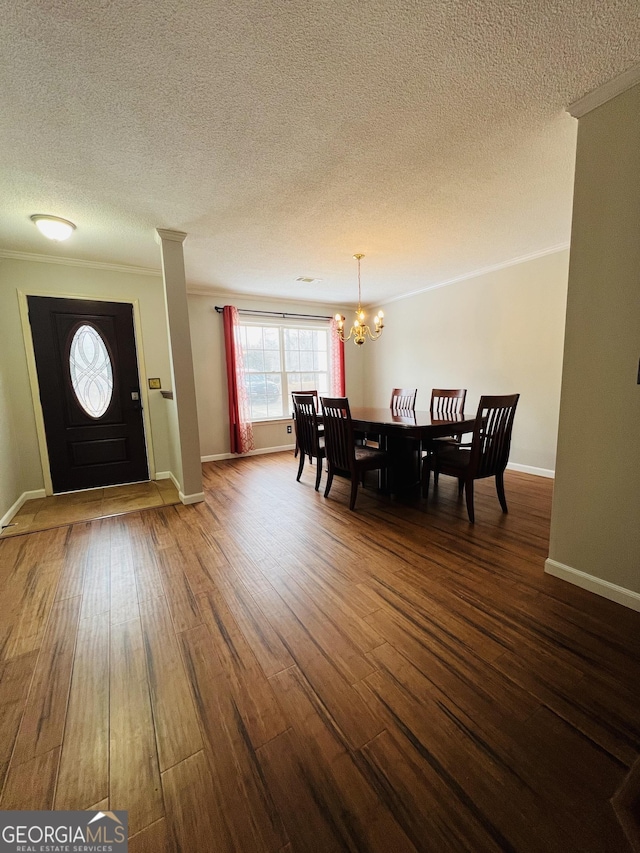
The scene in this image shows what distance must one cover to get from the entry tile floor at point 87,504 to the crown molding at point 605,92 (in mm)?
3840

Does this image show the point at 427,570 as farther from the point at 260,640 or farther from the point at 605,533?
the point at 260,640

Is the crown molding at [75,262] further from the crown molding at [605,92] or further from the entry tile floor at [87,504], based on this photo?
the crown molding at [605,92]

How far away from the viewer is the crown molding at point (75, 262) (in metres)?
3.10

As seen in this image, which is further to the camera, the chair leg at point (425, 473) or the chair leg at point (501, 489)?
the chair leg at point (425, 473)

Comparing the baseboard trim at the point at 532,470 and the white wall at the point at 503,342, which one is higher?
the white wall at the point at 503,342

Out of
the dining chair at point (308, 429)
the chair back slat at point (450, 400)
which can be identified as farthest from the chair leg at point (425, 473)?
the dining chair at point (308, 429)

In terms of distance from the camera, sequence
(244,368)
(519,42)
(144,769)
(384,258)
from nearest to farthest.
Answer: (144,769) → (519,42) → (384,258) → (244,368)

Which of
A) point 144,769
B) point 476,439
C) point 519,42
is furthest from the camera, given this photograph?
point 476,439

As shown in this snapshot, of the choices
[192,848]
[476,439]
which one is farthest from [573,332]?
[192,848]

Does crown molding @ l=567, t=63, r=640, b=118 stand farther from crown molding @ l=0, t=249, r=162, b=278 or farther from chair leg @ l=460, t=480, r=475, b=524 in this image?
crown molding @ l=0, t=249, r=162, b=278

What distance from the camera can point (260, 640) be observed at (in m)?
1.42

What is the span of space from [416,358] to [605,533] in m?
3.73

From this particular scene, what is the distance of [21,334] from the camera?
3.18 metres

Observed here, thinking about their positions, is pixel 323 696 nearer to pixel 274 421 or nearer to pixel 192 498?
pixel 192 498
